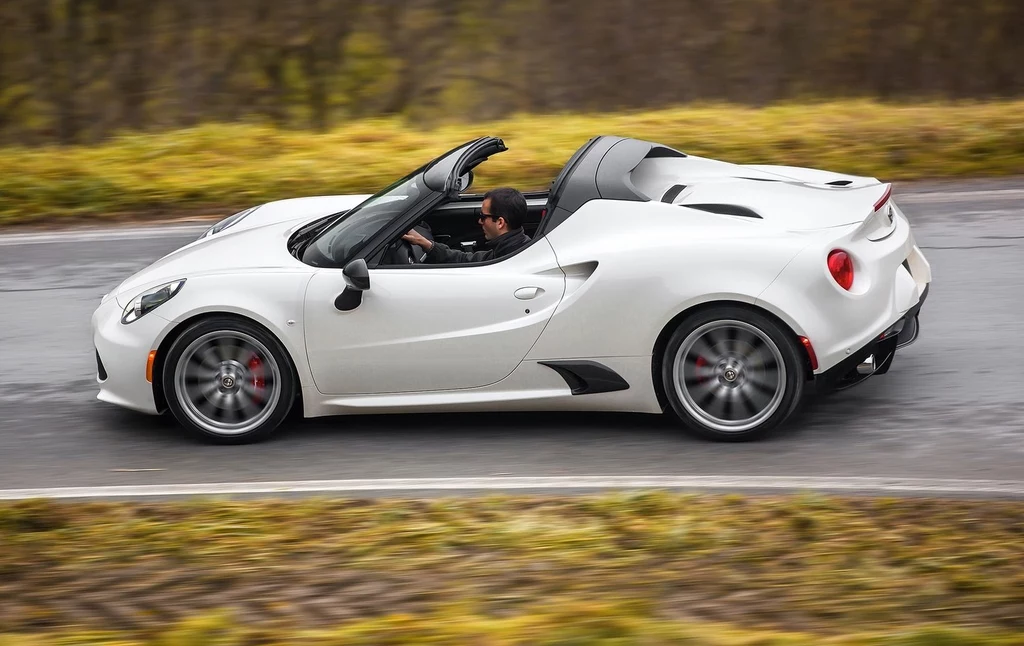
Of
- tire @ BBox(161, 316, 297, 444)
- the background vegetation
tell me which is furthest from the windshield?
the background vegetation

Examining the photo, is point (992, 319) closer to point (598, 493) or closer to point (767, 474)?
point (767, 474)

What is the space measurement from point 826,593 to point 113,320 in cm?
387

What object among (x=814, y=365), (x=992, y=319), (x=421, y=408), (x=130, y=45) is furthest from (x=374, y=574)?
(x=130, y=45)

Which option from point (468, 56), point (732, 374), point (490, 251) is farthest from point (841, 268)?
point (468, 56)

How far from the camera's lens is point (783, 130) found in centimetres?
1329

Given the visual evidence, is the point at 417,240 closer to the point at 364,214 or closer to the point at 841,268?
the point at 364,214

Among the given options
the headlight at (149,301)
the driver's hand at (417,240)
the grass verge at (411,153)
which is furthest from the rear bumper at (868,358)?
the grass verge at (411,153)

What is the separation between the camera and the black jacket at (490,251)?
6379mm

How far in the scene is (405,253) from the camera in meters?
6.55

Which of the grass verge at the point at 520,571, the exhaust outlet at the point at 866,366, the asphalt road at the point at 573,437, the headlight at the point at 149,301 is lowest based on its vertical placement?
the grass verge at the point at 520,571

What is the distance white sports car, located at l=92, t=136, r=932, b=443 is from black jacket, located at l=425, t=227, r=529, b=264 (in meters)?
0.08

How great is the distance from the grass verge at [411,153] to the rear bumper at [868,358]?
577cm

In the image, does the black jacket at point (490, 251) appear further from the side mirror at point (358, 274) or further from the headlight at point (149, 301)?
the headlight at point (149, 301)

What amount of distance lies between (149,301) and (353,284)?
1074mm
